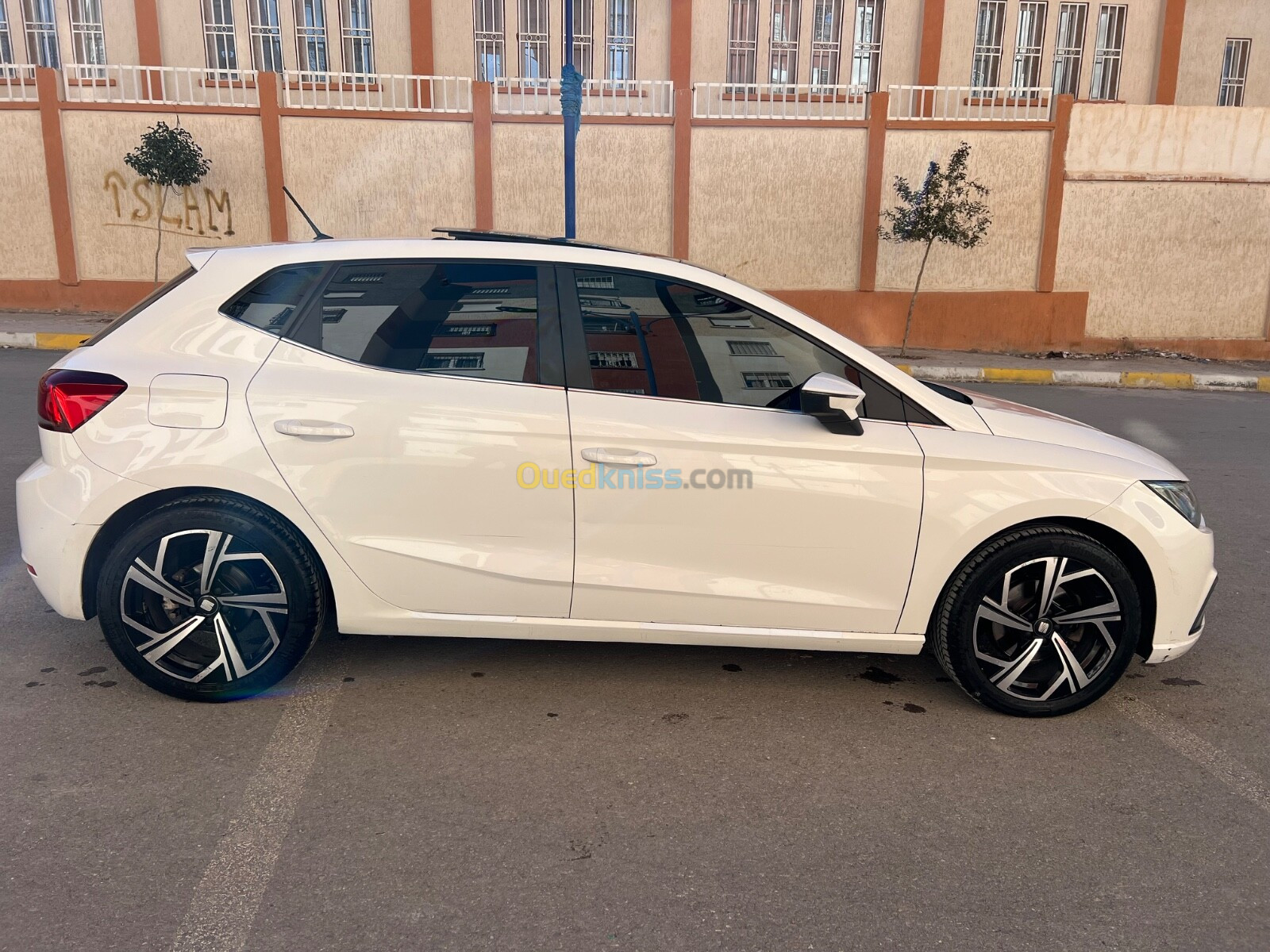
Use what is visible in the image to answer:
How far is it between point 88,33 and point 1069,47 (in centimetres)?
2037

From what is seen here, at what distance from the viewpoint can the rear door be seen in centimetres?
345

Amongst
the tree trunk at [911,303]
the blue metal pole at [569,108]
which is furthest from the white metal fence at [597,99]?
the tree trunk at [911,303]

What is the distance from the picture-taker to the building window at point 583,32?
829 inches

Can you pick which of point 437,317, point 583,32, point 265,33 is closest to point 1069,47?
point 583,32

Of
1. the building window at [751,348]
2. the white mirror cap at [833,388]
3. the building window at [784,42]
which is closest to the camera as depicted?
the white mirror cap at [833,388]

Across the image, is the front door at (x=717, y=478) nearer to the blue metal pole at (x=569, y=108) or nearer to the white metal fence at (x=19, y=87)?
the blue metal pole at (x=569, y=108)

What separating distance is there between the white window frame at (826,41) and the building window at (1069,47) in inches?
188

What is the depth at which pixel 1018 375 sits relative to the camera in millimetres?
14258

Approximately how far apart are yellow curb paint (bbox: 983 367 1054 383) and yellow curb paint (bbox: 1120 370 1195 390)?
1069 mm

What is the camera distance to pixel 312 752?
10.9 feet

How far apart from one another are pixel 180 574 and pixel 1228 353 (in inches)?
724

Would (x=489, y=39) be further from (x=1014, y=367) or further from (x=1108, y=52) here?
(x=1108, y=52)

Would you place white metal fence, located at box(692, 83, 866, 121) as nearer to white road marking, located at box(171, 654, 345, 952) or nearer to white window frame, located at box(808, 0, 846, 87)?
white window frame, located at box(808, 0, 846, 87)

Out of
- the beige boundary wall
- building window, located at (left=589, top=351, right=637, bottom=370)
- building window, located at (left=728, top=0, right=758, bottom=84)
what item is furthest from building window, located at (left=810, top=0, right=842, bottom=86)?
building window, located at (left=589, top=351, right=637, bottom=370)
